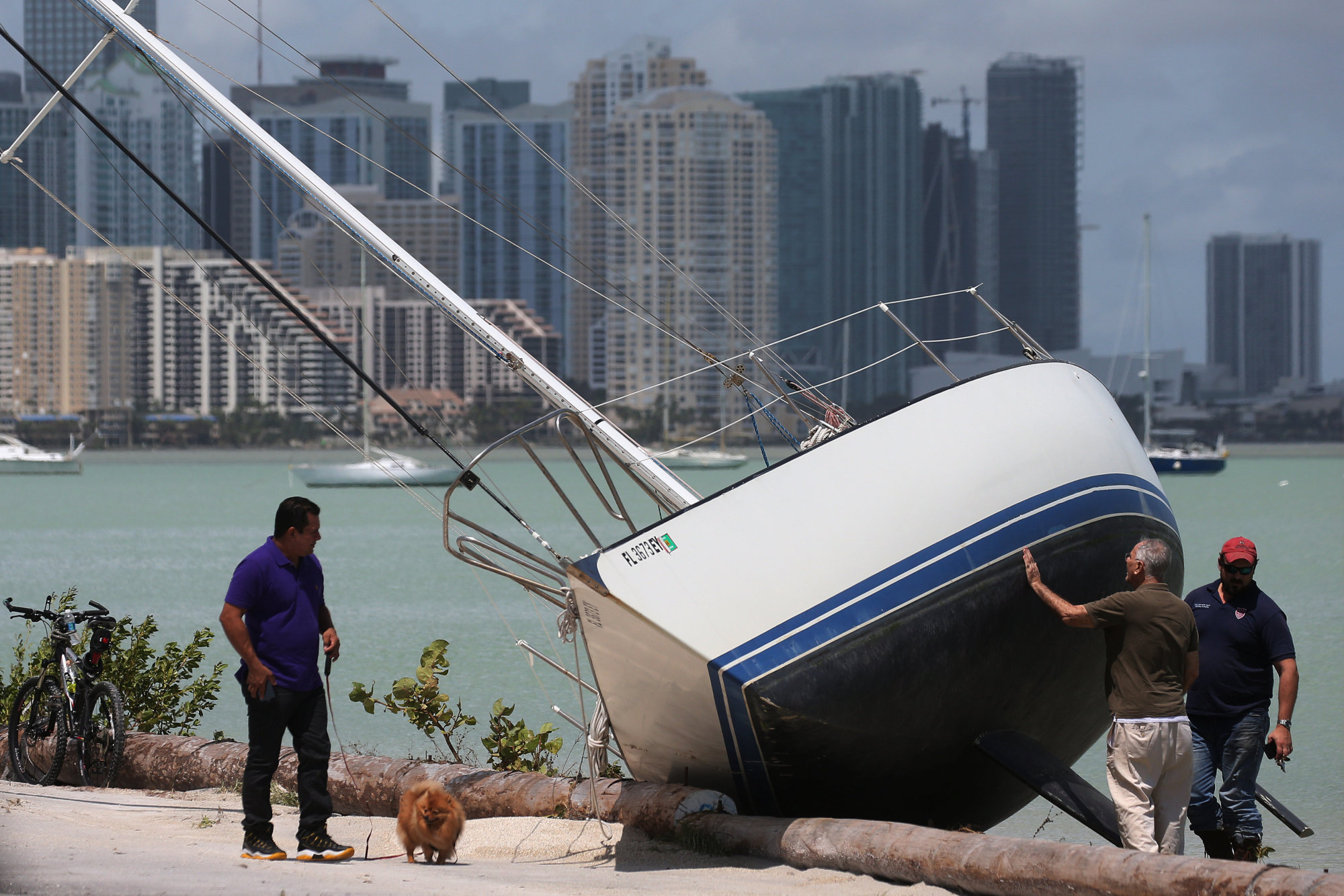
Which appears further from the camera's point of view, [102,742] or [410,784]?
[102,742]

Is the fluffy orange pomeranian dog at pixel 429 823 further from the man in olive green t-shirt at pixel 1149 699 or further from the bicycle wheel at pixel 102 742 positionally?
the bicycle wheel at pixel 102 742

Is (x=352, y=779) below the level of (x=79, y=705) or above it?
below

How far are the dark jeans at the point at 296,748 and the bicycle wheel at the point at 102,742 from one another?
244 cm

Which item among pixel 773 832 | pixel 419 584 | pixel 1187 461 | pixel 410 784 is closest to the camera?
pixel 773 832

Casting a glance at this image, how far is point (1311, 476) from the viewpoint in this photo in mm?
128875

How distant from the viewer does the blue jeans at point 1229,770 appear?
572cm

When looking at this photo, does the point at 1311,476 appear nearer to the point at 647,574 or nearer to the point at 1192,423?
the point at 1192,423

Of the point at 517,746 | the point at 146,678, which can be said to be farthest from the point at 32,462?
the point at 517,746

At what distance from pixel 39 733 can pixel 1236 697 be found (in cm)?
621

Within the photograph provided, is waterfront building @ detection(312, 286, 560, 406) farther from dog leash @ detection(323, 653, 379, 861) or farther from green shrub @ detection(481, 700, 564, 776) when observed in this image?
dog leash @ detection(323, 653, 379, 861)

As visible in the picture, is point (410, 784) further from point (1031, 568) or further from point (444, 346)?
point (444, 346)

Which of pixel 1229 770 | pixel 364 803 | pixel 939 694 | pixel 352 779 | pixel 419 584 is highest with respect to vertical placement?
pixel 939 694

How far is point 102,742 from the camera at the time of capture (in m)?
7.89

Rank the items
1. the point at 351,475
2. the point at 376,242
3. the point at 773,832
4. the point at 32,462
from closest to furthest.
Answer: the point at 773,832, the point at 376,242, the point at 351,475, the point at 32,462
